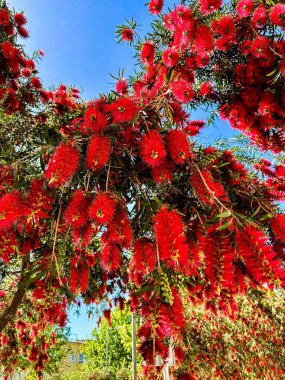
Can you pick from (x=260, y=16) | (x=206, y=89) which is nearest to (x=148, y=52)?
(x=206, y=89)

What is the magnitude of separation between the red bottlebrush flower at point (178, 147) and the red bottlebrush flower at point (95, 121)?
0.31 m

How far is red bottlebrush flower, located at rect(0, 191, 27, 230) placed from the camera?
143 cm

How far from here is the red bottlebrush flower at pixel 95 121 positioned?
1601mm

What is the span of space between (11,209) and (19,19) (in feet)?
12.4

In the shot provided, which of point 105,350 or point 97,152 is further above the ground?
point 105,350

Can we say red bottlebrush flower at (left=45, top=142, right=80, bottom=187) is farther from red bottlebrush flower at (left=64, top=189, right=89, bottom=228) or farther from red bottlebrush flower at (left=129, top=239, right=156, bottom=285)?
red bottlebrush flower at (left=129, top=239, right=156, bottom=285)

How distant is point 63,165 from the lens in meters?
1.46

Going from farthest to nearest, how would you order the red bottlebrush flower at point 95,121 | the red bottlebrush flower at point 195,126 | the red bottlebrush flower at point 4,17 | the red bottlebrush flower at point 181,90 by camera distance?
1. the red bottlebrush flower at point 4,17
2. the red bottlebrush flower at point 195,126
3. the red bottlebrush flower at point 181,90
4. the red bottlebrush flower at point 95,121

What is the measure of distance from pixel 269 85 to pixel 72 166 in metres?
2.38

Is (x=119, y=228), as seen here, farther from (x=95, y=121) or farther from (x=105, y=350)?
(x=105, y=350)

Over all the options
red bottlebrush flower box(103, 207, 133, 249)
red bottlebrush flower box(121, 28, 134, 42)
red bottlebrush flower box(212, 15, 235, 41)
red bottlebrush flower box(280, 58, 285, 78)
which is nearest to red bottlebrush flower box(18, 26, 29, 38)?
red bottlebrush flower box(121, 28, 134, 42)

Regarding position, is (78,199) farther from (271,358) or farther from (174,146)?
(271,358)

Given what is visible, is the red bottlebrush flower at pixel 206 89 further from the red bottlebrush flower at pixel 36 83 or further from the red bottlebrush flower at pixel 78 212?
the red bottlebrush flower at pixel 78 212

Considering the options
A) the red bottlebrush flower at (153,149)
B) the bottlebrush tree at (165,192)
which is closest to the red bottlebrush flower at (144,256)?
the bottlebrush tree at (165,192)
